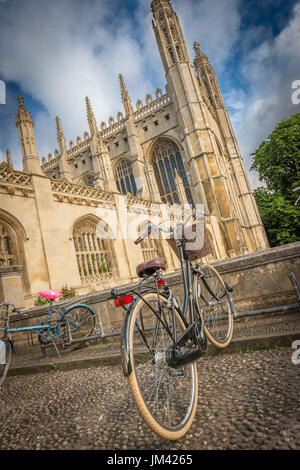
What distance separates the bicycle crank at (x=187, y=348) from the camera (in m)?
1.54

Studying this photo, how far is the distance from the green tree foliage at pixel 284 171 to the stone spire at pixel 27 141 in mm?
17027

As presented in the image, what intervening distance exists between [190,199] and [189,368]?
23805mm

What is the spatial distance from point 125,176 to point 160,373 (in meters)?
27.2

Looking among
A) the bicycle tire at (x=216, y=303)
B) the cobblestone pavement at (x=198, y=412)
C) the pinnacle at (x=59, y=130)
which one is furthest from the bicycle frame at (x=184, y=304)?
the pinnacle at (x=59, y=130)

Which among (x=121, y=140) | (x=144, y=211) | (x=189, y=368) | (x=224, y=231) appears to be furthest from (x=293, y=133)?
(x=189, y=368)

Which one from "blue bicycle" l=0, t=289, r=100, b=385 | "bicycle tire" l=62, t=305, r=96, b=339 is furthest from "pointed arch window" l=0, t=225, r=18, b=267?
"bicycle tire" l=62, t=305, r=96, b=339

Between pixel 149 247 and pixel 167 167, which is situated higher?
pixel 167 167

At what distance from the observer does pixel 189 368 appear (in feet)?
5.50

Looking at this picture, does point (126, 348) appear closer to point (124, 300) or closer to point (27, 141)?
point (124, 300)

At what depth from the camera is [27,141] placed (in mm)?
8594

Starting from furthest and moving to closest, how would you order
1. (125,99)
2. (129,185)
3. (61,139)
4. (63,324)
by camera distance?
(61,139) → (129,185) → (125,99) → (63,324)

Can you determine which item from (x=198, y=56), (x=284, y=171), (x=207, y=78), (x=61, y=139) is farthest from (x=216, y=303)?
(x=198, y=56)

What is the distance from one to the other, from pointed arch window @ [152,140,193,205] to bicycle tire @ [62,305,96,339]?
2217 cm

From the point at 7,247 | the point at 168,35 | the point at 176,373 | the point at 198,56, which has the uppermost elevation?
the point at 198,56
